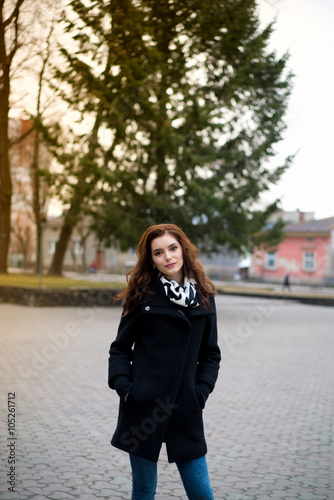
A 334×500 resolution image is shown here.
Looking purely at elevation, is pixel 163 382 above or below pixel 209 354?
below

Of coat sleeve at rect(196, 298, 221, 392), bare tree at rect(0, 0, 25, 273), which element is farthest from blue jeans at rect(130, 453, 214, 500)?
bare tree at rect(0, 0, 25, 273)

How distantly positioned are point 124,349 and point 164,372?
27cm

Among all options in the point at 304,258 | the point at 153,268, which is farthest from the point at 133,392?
the point at 304,258

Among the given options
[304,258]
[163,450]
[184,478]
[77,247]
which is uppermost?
[77,247]

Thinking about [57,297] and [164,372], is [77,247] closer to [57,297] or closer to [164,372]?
[57,297]

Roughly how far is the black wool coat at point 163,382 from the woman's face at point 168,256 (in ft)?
0.35

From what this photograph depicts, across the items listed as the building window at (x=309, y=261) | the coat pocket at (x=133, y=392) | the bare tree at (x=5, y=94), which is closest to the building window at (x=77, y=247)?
the building window at (x=309, y=261)

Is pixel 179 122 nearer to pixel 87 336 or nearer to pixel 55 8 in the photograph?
pixel 87 336

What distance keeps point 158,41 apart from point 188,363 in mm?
17648

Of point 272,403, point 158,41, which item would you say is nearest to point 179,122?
point 158,41

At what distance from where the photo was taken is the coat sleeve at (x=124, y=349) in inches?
114

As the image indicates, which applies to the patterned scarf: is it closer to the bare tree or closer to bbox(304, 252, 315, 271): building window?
the bare tree

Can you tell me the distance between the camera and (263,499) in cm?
420

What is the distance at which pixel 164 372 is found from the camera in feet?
9.21
